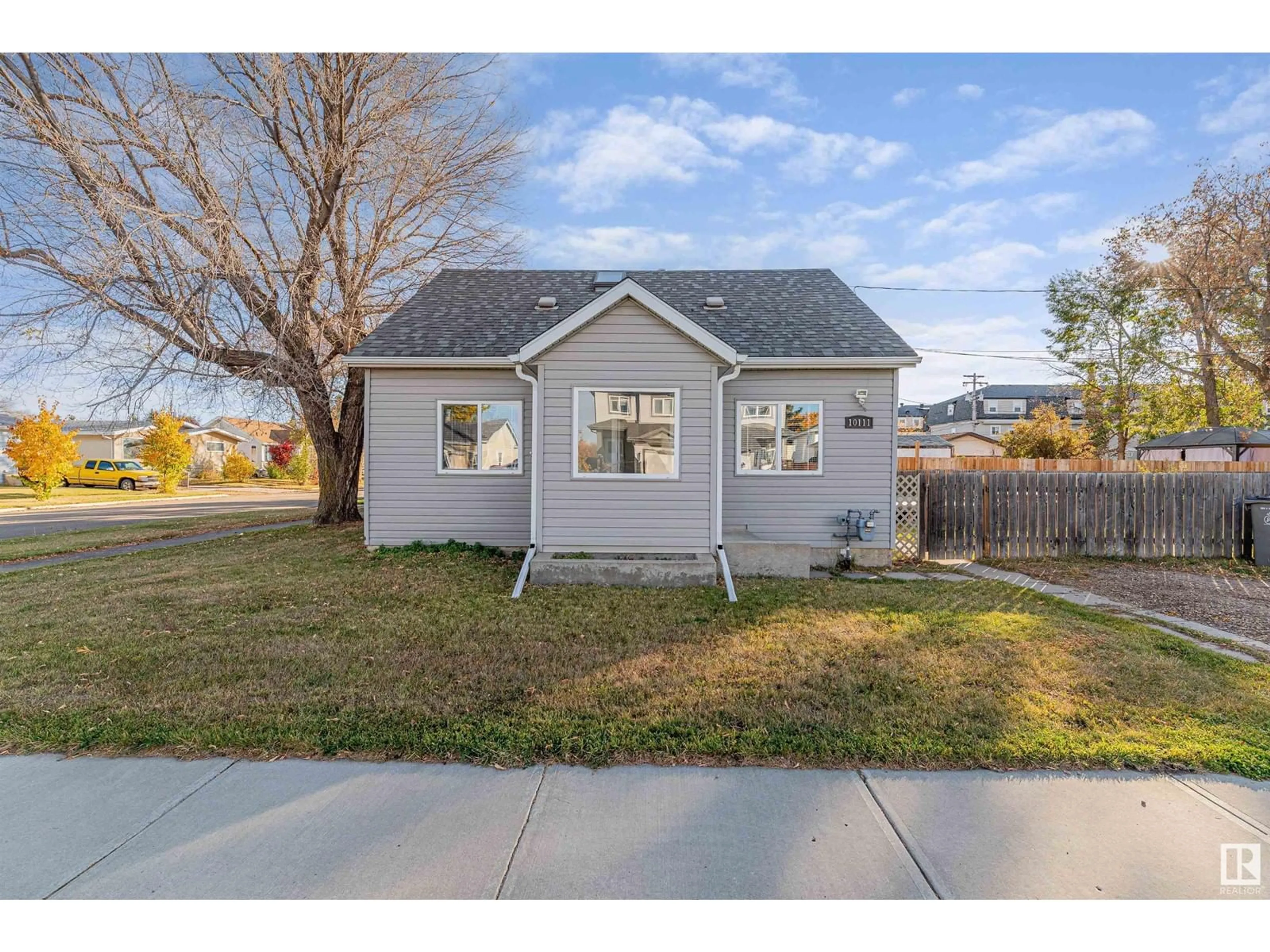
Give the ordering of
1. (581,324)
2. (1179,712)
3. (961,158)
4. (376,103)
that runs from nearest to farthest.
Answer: (1179,712), (581,324), (961,158), (376,103)

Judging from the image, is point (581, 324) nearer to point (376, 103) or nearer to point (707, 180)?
point (707, 180)

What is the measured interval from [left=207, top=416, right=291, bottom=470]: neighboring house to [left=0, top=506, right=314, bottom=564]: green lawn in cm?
3914

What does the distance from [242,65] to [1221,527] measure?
66.7 feet

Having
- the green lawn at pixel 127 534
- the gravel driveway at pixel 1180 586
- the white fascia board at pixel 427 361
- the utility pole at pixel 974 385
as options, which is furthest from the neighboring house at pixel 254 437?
the utility pole at pixel 974 385

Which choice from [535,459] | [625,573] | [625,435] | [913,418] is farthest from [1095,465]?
[913,418]

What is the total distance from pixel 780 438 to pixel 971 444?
41029mm

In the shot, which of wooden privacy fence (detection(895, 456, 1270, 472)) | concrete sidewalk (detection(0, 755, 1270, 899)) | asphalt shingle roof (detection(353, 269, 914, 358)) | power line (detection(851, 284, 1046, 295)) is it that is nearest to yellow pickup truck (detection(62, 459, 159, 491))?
asphalt shingle roof (detection(353, 269, 914, 358))

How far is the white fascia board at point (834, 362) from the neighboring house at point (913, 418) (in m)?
39.3

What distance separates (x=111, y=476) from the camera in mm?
30281

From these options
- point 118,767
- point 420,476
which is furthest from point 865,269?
point 118,767

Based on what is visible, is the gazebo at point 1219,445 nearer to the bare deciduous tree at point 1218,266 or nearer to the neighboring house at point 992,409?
the bare deciduous tree at point 1218,266

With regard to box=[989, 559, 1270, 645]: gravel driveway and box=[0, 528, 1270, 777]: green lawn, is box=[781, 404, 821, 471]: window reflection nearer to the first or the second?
box=[0, 528, 1270, 777]: green lawn

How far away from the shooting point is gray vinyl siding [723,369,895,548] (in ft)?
30.2

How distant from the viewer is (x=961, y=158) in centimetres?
891
